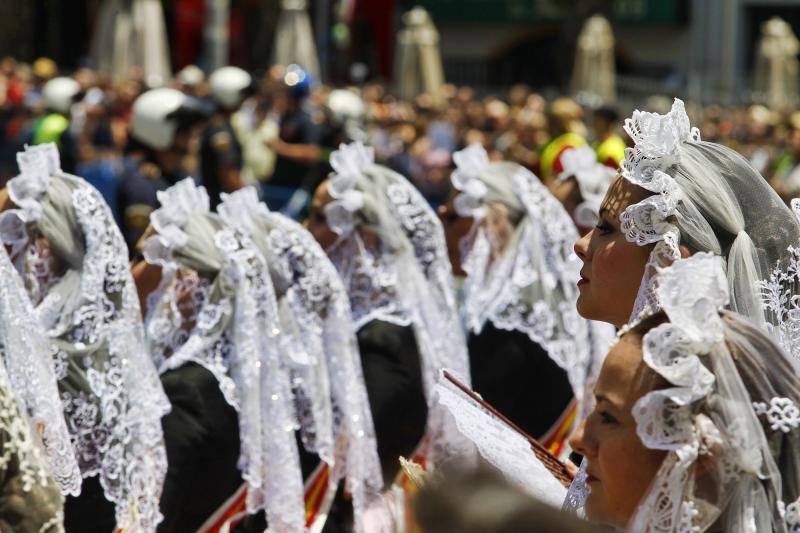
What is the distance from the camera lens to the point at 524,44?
29578 millimetres

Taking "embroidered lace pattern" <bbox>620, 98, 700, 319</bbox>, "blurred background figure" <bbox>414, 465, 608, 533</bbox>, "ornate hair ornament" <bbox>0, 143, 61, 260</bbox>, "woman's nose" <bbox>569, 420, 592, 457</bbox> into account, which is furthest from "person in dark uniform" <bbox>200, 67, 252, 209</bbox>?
"blurred background figure" <bbox>414, 465, 608, 533</bbox>

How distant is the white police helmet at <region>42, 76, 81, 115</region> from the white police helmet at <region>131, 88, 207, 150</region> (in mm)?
3776

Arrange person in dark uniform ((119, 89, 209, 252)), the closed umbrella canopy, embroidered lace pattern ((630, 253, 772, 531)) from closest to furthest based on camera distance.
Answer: embroidered lace pattern ((630, 253, 772, 531))
person in dark uniform ((119, 89, 209, 252))
the closed umbrella canopy

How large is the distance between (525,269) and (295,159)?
5.09 metres

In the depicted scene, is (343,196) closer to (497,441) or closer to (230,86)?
(497,441)

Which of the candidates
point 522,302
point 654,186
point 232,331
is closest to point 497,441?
point 654,186

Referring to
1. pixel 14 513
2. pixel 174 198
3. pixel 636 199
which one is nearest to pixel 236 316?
pixel 174 198

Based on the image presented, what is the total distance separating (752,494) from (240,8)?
25491 mm

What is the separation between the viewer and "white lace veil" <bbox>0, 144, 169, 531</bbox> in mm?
3785

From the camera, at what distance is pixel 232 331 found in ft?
14.0

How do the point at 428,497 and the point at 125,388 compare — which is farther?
the point at 125,388

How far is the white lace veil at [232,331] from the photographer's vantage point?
4184 mm

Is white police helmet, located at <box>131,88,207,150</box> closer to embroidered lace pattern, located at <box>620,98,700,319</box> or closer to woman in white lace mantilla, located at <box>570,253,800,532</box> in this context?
embroidered lace pattern, located at <box>620,98,700,319</box>

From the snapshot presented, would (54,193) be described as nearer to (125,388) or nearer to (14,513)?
(125,388)
